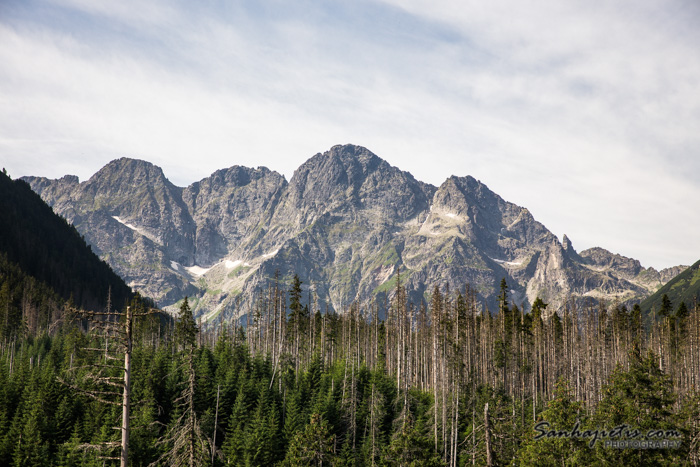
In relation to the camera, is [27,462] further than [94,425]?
No

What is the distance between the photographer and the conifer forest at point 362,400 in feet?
117

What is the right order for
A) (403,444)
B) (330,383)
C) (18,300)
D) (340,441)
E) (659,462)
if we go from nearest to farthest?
1. (659,462)
2. (403,444)
3. (340,441)
4. (330,383)
5. (18,300)

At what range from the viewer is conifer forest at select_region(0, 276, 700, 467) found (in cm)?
3572

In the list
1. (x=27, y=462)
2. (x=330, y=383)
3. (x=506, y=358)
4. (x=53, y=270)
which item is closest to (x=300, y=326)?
(x=330, y=383)

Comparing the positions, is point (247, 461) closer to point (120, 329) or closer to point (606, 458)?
point (606, 458)

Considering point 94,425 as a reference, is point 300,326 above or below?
above

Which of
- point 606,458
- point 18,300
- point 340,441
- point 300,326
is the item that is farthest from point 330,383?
point 18,300

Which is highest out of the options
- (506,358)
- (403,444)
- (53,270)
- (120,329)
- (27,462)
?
(53,270)

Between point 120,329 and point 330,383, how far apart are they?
5872cm

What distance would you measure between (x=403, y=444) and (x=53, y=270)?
197m

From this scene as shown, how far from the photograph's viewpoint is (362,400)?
66.9 m

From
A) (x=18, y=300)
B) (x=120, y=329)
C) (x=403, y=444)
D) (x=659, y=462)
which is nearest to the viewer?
(x=120, y=329)

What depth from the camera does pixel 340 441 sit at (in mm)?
61812

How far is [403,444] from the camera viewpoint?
42594mm
